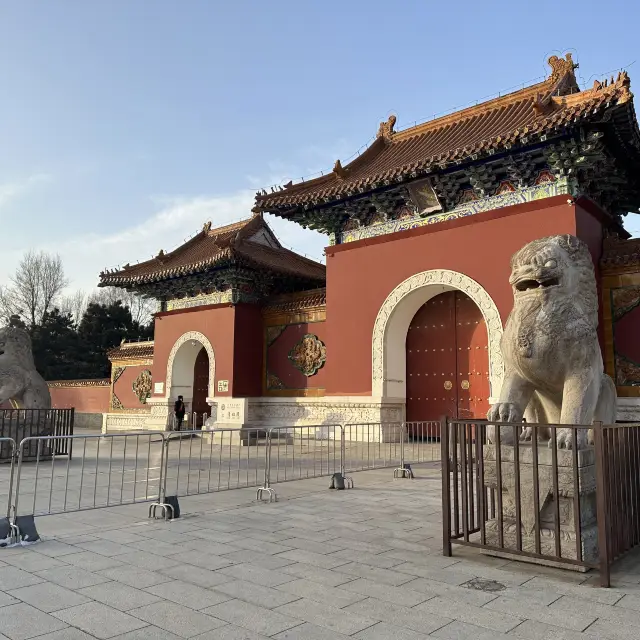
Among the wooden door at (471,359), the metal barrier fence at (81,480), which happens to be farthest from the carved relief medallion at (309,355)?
the metal barrier fence at (81,480)

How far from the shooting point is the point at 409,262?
34.6ft

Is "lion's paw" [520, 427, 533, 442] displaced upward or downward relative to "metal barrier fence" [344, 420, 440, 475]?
upward

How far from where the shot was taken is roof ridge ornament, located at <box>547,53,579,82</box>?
10070 millimetres

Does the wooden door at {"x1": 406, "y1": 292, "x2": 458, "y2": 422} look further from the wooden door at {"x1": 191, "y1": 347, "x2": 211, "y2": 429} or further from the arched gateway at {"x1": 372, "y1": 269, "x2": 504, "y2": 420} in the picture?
the wooden door at {"x1": 191, "y1": 347, "x2": 211, "y2": 429}

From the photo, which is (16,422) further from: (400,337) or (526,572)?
(526,572)

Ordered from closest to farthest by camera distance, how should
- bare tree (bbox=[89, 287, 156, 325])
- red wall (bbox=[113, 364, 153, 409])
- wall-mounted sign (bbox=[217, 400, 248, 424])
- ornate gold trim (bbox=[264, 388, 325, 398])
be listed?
ornate gold trim (bbox=[264, 388, 325, 398]) → wall-mounted sign (bbox=[217, 400, 248, 424]) → red wall (bbox=[113, 364, 153, 409]) → bare tree (bbox=[89, 287, 156, 325])

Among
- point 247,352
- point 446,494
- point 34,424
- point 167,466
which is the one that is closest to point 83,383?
point 247,352

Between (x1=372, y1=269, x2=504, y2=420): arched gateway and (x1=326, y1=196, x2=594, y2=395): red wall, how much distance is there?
8.0 inches

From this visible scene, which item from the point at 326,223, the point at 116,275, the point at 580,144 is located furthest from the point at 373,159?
the point at 116,275

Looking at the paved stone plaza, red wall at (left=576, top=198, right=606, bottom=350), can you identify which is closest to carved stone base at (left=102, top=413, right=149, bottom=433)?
red wall at (left=576, top=198, right=606, bottom=350)

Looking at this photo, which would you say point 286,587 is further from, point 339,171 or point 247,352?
point 247,352

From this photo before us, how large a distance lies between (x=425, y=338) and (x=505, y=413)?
7.34 meters

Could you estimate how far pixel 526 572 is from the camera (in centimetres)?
326

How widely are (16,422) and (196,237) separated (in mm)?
9800
